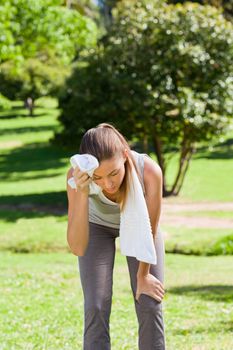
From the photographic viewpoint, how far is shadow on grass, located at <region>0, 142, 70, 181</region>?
34938mm

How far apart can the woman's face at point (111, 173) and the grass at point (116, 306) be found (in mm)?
2426

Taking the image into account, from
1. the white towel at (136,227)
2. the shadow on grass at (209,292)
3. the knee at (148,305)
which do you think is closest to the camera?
the white towel at (136,227)

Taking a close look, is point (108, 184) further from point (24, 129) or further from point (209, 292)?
point (24, 129)

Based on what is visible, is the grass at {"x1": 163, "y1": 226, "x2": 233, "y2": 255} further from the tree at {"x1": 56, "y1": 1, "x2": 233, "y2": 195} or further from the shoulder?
the shoulder

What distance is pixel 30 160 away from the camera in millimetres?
38688

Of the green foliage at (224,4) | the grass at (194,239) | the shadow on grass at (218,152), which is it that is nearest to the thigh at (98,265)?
the grass at (194,239)

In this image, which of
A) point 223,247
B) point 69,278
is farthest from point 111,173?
point 223,247

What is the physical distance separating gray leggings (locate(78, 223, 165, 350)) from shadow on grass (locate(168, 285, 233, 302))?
5.37 m

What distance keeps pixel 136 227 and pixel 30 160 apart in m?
34.8

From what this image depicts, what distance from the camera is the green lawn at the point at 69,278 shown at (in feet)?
22.5

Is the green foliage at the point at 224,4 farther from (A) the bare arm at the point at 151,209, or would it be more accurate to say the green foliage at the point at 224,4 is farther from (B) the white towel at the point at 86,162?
(B) the white towel at the point at 86,162

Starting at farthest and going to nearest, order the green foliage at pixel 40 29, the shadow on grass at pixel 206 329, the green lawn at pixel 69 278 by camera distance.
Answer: the green foliage at pixel 40 29, the shadow on grass at pixel 206 329, the green lawn at pixel 69 278

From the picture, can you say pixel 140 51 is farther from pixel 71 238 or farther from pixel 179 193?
pixel 71 238

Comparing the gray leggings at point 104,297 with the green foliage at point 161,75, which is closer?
the gray leggings at point 104,297
